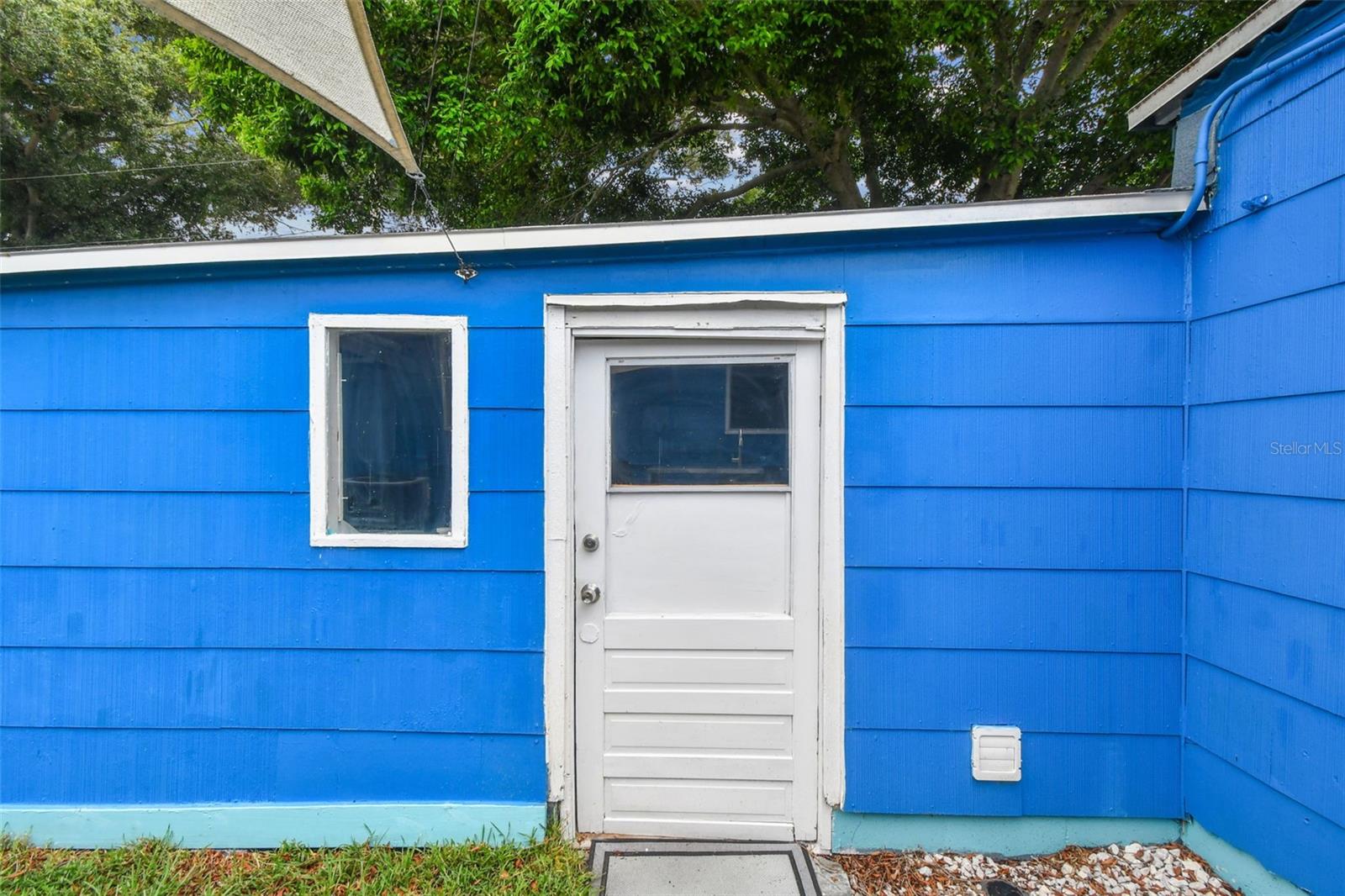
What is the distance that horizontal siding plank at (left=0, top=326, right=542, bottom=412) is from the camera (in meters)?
1.95

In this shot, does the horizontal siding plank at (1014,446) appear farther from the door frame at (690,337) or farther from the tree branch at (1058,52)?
the tree branch at (1058,52)

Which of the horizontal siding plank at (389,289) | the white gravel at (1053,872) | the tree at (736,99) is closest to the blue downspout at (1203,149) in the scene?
the horizontal siding plank at (389,289)

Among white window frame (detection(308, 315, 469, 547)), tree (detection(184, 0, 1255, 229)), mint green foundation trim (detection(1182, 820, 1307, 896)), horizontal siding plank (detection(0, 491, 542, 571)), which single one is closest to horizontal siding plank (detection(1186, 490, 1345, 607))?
mint green foundation trim (detection(1182, 820, 1307, 896))

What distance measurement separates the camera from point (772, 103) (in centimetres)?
539

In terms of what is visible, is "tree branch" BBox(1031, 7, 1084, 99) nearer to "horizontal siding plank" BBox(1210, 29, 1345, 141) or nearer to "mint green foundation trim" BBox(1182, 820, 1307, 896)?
"horizontal siding plank" BBox(1210, 29, 1345, 141)

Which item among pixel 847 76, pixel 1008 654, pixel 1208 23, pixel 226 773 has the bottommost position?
pixel 226 773

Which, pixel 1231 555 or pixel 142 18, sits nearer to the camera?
pixel 1231 555

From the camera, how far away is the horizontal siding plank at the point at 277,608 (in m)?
1.97

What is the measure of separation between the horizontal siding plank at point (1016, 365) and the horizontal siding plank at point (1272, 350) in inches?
3.0

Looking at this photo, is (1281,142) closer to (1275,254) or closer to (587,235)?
(1275,254)

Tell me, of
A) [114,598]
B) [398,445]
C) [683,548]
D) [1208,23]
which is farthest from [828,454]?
[1208,23]

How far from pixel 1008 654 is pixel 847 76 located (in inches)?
175

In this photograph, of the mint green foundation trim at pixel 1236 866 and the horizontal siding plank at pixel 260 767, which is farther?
the horizontal siding plank at pixel 260 767

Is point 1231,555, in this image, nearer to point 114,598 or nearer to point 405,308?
point 405,308
